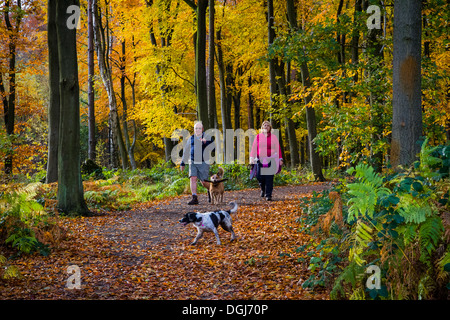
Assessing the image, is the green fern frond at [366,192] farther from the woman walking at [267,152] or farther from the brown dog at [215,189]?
the woman walking at [267,152]

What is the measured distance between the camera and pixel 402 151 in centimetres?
611

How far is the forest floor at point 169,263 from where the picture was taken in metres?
4.70

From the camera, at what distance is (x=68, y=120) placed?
373 inches

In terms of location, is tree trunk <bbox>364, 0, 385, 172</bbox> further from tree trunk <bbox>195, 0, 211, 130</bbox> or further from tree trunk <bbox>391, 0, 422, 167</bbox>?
tree trunk <bbox>195, 0, 211, 130</bbox>

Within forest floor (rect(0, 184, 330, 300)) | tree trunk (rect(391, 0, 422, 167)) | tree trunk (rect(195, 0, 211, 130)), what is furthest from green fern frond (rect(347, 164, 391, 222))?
tree trunk (rect(195, 0, 211, 130))

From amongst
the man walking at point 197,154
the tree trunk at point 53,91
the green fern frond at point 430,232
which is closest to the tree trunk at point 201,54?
the man walking at point 197,154

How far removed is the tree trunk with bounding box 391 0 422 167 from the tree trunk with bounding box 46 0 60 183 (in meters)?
10.1

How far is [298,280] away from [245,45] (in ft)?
63.6

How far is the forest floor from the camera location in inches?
185

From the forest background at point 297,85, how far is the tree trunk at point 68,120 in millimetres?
455

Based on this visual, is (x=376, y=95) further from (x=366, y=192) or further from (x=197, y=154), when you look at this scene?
(x=366, y=192)

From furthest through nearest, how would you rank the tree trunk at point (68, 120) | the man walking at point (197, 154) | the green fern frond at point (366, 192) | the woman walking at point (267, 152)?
the woman walking at point (267, 152), the man walking at point (197, 154), the tree trunk at point (68, 120), the green fern frond at point (366, 192)
